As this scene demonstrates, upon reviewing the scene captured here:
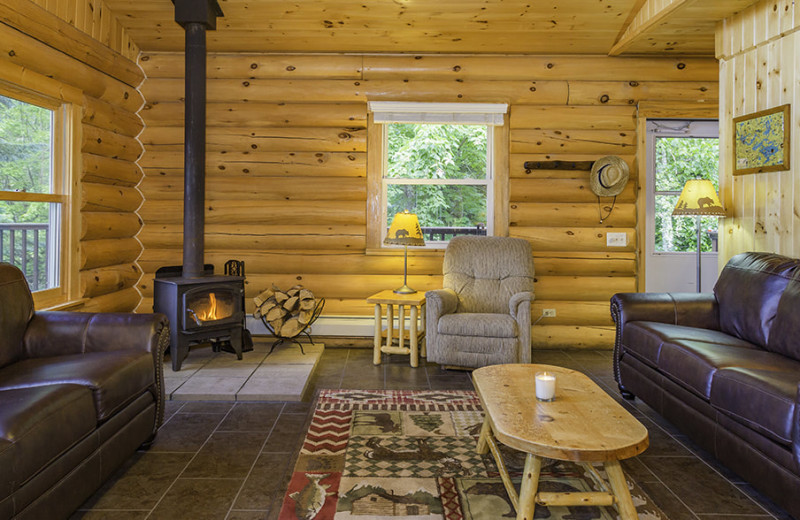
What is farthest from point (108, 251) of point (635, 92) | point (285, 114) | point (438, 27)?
point (635, 92)

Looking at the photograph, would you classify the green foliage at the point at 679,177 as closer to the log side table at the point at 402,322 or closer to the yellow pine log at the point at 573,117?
the yellow pine log at the point at 573,117

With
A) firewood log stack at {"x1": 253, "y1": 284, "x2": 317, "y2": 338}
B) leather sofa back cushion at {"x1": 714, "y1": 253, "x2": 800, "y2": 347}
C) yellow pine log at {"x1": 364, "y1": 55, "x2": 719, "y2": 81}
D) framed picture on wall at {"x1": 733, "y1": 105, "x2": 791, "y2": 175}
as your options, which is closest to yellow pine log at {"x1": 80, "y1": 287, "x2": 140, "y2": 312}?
firewood log stack at {"x1": 253, "y1": 284, "x2": 317, "y2": 338}

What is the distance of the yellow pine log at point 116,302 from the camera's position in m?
4.24

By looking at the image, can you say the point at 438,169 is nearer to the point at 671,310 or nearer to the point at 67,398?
the point at 671,310

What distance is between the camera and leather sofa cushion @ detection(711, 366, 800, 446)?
2.03m

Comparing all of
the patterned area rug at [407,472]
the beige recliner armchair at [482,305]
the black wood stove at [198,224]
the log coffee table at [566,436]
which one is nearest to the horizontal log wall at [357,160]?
the beige recliner armchair at [482,305]

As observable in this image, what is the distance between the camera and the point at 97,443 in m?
2.14

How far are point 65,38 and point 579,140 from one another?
4.14 m

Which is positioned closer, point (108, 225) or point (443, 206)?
point (108, 225)

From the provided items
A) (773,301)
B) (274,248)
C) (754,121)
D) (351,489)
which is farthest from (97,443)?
(754,121)

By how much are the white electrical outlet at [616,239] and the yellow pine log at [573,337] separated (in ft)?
2.52

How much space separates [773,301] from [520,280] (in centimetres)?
184

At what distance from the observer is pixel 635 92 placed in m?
4.92

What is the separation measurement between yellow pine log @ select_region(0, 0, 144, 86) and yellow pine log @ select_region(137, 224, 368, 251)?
1.51 m
